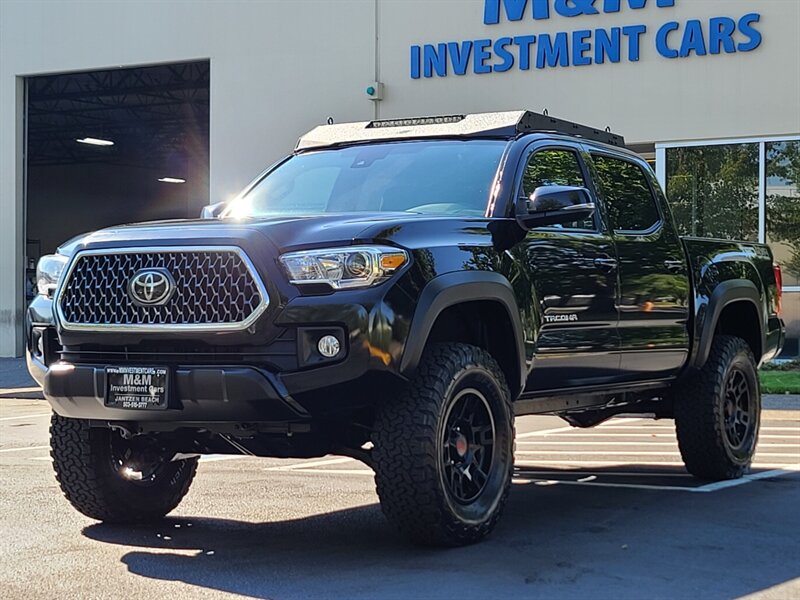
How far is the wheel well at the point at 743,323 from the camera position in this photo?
28.2 ft

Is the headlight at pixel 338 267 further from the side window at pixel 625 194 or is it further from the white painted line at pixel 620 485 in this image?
the white painted line at pixel 620 485

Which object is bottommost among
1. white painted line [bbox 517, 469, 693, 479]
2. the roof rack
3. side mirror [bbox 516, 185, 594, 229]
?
white painted line [bbox 517, 469, 693, 479]

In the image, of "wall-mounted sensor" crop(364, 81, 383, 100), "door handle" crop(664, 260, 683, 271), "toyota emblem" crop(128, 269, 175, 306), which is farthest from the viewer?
"wall-mounted sensor" crop(364, 81, 383, 100)

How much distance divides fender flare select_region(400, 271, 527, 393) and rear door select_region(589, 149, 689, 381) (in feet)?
3.95

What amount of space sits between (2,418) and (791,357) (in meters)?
11.2

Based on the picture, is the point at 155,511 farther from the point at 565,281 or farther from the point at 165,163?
the point at 165,163

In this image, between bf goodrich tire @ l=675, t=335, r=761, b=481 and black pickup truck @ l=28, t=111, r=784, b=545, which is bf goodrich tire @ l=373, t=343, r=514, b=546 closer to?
black pickup truck @ l=28, t=111, r=784, b=545

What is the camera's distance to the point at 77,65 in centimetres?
2389

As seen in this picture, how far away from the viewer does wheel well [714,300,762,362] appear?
8609 mm

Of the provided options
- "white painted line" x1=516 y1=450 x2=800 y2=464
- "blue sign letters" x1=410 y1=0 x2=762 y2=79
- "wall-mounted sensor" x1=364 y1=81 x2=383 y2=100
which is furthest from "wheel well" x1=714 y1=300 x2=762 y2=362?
"wall-mounted sensor" x1=364 y1=81 x2=383 y2=100

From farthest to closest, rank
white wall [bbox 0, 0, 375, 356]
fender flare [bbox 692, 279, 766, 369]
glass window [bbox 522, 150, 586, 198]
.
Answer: white wall [bbox 0, 0, 375, 356] < fender flare [bbox 692, 279, 766, 369] < glass window [bbox 522, 150, 586, 198]

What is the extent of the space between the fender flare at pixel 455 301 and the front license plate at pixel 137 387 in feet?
3.43

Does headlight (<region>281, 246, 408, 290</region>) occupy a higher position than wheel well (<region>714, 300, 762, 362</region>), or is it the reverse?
headlight (<region>281, 246, 408, 290</region>)

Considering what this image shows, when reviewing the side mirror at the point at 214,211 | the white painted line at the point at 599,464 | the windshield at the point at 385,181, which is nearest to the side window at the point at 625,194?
the windshield at the point at 385,181
